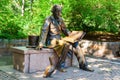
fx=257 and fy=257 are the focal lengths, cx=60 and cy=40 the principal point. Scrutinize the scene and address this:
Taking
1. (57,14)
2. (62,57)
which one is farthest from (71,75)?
(57,14)

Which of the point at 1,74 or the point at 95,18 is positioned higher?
the point at 95,18

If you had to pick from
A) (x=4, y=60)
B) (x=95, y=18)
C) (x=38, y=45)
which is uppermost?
(x=95, y=18)

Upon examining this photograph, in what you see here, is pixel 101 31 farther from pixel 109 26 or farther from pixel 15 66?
pixel 15 66

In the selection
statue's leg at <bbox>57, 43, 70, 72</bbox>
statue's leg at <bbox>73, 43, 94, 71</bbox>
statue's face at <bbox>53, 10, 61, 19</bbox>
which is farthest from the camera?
statue's leg at <bbox>73, 43, 94, 71</bbox>

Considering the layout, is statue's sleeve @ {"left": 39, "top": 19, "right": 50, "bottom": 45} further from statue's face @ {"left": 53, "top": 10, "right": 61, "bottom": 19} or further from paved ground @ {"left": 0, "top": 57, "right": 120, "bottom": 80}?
paved ground @ {"left": 0, "top": 57, "right": 120, "bottom": 80}

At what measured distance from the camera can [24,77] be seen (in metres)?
6.07

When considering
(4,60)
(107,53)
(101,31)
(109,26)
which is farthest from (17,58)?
(101,31)

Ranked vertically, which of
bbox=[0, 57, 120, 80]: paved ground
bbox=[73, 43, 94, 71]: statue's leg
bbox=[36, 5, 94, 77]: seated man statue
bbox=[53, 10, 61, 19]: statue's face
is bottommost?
bbox=[0, 57, 120, 80]: paved ground

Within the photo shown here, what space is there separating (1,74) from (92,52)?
5.16m

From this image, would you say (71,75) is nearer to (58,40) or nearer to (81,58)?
(81,58)

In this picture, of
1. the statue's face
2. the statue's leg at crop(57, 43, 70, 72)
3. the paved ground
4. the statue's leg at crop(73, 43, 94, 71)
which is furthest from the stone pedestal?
the statue's face

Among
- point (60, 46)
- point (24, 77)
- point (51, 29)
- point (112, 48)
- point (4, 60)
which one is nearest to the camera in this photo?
point (24, 77)

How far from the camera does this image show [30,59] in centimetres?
658

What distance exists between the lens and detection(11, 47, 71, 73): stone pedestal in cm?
653
